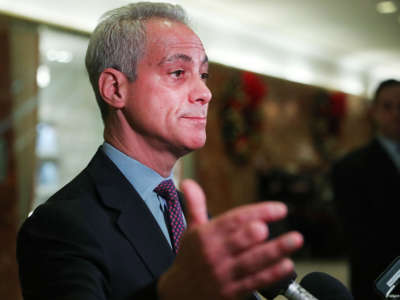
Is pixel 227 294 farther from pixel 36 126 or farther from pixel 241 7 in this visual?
Result: pixel 241 7

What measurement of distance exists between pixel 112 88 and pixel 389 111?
1209 millimetres

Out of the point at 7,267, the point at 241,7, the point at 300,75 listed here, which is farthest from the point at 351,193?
the point at 300,75

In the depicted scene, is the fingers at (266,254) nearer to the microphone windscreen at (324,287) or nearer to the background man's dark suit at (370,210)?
the microphone windscreen at (324,287)

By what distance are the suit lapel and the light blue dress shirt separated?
0.03 meters

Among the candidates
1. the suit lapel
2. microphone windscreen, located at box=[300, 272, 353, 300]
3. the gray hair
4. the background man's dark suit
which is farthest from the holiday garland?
microphone windscreen, located at box=[300, 272, 353, 300]

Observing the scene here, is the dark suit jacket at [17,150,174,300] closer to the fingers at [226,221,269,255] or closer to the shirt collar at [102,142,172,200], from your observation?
Result: the shirt collar at [102,142,172,200]

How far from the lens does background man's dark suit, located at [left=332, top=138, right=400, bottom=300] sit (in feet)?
4.03

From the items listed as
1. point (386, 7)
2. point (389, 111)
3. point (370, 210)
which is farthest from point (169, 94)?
point (386, 7)

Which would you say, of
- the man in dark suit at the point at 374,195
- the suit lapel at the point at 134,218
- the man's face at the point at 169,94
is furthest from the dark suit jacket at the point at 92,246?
the man in dark suit at the point at 374,195

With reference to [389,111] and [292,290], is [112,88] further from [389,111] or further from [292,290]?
[389,111]

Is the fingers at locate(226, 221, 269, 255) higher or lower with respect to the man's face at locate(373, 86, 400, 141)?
lower

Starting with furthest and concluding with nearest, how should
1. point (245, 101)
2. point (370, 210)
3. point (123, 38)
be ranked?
point (245, 101), point (370, 210), point (123, 38)

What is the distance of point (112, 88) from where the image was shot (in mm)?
976

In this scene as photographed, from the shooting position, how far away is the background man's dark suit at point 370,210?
123 centimetres
